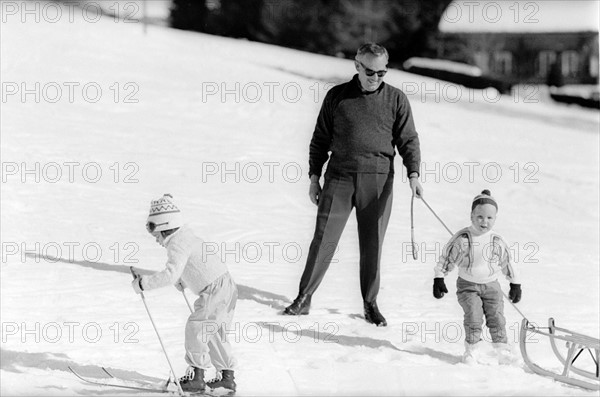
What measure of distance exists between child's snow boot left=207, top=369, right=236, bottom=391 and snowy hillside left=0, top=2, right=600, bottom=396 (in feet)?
0.50

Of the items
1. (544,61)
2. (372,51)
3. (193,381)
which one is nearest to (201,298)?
(193,381)

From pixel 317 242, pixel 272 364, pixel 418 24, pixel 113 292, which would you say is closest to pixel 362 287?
pixel 317 242

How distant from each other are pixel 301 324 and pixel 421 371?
1230 mm

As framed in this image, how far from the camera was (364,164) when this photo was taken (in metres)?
7.61

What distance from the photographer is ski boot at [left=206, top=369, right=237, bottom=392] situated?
6.06m

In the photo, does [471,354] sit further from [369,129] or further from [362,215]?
[369,129]

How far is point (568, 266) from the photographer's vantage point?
1048cm

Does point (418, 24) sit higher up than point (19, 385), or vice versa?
point (418, 24)

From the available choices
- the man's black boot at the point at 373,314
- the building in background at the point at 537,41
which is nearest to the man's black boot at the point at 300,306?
the man's black boot at the point at 373,314

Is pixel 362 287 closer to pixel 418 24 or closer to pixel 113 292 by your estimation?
pixel 113 292

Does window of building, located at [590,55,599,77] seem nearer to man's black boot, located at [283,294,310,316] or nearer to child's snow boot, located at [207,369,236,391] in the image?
man's black boot, located at [283,294,310,316]

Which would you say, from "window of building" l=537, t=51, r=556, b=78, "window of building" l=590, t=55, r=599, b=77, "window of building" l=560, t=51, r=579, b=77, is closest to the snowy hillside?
"window of building" l=590, t=55, r=599, b=77

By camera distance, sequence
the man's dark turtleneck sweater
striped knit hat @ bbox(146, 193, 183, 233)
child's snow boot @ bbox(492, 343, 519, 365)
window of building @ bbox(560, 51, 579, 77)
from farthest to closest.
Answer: window of building @ bbox(560, 51, 579, 77)
the man's dark turtleneck sweater
child's snow boot @ bbox(492, 343, 519, 365)
striped knit hat @ bbox(146, 193, 183, 233)

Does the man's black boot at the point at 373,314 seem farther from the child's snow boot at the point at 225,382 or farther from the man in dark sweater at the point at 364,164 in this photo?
the child's snow boot at the point at 225,382
